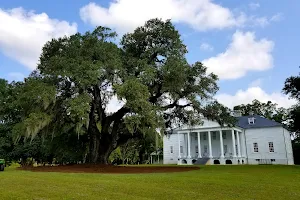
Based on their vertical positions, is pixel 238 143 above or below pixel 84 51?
below

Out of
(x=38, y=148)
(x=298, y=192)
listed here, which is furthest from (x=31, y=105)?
(x=38, y=148)

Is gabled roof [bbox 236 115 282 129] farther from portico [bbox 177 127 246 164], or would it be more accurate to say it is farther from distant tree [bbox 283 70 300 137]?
distant tree [bbox 283 70 300 137]

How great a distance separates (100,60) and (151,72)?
141 inches

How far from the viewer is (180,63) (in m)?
19.3

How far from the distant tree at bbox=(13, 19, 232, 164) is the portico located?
18.3 m

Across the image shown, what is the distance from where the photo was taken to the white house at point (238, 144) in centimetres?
3969

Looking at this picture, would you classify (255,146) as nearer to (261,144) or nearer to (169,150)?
(261,144)

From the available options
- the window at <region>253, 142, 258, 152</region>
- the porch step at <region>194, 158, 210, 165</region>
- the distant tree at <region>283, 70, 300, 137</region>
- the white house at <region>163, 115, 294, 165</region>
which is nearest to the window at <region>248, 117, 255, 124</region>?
the white house at <region>163, 115, 294, 165</region>

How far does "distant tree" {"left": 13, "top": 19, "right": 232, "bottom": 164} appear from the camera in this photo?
17109 mm

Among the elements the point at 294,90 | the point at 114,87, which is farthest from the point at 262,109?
the point at 114,87

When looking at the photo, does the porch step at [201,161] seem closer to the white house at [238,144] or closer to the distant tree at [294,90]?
the white house at [238,144]

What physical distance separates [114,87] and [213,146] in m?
29.3

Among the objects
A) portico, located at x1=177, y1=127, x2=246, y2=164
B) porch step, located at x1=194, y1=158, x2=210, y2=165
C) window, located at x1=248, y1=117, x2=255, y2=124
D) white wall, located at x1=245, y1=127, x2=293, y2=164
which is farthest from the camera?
window, located at x1=248, y1=117, x2=255, y2=124

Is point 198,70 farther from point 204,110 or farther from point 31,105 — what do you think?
point 31,105
